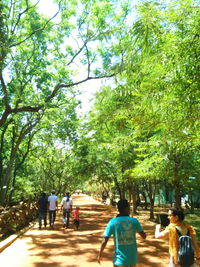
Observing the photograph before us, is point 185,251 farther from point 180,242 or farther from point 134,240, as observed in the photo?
point 134,240

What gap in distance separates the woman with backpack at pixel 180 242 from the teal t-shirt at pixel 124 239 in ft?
1.55

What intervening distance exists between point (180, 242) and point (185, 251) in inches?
5.2

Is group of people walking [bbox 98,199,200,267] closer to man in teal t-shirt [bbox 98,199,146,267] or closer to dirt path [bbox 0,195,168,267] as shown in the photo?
man in teal t-shirt [bbox 98,199,146,267]

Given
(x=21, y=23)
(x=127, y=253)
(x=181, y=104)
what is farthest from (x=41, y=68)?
(x=127, y=253)

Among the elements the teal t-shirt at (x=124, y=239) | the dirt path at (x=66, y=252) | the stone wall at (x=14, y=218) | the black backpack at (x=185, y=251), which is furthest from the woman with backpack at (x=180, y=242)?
the stone wall at (x=14, y=218)

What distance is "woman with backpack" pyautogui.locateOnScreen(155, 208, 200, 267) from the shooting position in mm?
3660

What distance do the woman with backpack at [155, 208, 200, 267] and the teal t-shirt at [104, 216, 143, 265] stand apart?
18.6 inches

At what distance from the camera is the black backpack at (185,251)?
11.9ft

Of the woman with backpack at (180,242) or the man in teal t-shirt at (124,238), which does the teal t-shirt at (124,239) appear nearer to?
the man in teal t-shirt at (124,238)

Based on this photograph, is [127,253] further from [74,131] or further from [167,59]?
[74,131]

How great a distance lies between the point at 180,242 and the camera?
3744mm

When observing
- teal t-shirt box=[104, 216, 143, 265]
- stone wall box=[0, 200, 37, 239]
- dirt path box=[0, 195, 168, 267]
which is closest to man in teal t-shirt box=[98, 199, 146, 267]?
teal t-shirt box=[104, 216, 143, 265]

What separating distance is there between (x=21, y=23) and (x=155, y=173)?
10.0 m

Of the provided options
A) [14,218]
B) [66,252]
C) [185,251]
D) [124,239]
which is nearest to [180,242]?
[185,251]
